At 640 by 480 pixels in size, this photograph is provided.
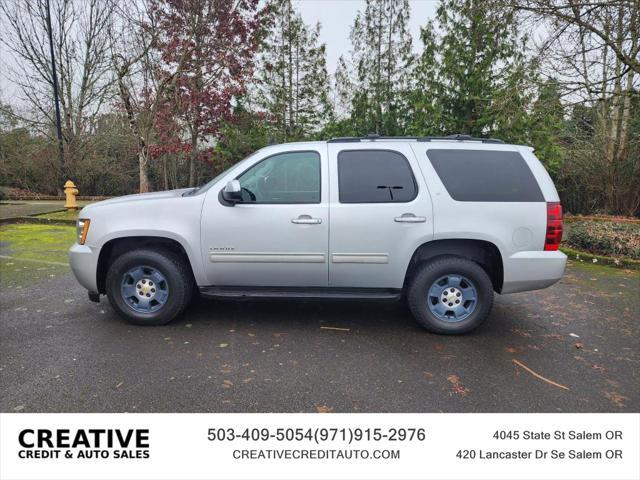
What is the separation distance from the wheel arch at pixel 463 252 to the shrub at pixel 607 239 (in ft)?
15.7

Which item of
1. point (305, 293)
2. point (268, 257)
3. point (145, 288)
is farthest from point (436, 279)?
point (145, 288)

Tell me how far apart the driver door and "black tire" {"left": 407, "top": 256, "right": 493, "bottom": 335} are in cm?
92

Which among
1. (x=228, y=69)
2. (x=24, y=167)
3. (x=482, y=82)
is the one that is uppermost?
(x=228, y=69)

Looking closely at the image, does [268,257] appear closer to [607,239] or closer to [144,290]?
[144,290]

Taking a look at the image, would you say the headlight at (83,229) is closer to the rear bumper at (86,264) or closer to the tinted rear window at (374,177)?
the rear bumper at (86,264)

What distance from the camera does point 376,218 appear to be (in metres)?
4.09

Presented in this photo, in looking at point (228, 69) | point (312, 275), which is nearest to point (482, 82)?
point (228, 69)

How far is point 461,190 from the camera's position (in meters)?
4.13

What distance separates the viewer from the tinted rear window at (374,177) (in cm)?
416

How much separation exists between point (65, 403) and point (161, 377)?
65 centimetres

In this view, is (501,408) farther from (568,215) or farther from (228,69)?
(228,69)

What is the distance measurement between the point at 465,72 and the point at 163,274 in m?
9.98

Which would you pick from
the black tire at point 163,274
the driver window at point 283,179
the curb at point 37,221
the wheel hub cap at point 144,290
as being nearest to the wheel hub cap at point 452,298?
the driver window at point 283,179

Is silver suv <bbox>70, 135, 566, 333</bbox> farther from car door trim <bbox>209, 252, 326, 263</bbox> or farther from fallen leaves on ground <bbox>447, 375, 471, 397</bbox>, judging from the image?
fallen leaves on ground <bbox>447, 375, 471, 397</bbox>
